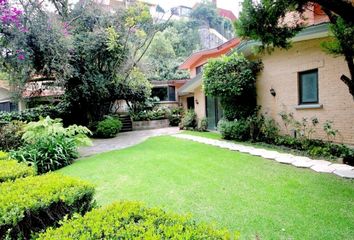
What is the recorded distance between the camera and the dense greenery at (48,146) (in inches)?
313

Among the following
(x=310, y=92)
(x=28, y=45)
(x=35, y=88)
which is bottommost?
(x=310, y=92)

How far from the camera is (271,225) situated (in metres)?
3.46

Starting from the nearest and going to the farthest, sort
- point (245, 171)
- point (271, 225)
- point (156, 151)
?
point (271, 225)
point (245, 171)
point (156, 151)

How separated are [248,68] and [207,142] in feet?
12.0

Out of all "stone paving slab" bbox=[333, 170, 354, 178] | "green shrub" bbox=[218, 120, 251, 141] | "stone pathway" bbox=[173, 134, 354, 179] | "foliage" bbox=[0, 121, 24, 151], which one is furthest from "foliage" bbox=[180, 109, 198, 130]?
"stone paving slab" bbox=[333, 170, 354, 178]

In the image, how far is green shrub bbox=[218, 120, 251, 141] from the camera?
10.7m

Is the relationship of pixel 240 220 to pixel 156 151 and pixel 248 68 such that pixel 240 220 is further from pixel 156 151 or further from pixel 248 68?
pixel 248 68

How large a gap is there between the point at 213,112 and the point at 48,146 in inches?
361

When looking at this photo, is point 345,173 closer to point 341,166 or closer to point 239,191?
point 341,166

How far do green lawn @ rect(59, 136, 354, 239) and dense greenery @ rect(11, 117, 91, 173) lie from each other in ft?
2.44

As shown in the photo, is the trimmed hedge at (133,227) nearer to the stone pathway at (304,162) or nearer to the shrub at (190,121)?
the stone pathway at (304,162)

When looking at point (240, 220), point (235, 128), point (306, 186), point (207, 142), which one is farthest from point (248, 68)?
point (240, 220)

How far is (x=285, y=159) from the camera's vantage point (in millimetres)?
7047

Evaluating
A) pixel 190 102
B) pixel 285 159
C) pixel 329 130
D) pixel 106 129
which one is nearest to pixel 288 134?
pixel 329 130
